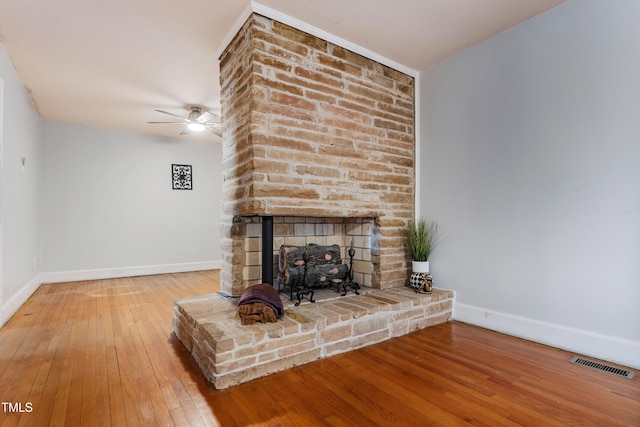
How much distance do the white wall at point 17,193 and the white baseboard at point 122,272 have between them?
394 mm

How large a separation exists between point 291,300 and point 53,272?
4361mm

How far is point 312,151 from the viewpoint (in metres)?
2.62

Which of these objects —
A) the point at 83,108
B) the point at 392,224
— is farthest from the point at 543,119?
the point at 83,108

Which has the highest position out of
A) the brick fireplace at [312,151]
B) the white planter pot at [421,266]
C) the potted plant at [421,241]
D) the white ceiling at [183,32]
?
the white ceiling at [183,32]

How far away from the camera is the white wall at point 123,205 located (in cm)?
490

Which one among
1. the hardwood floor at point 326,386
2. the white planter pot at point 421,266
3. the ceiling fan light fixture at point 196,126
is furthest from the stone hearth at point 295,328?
the ceiling fan light fixture at point 196,126

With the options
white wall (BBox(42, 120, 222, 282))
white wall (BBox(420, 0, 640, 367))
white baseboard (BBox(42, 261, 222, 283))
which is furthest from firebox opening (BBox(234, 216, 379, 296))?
white wall (BBox(42, 120, 222, 282))

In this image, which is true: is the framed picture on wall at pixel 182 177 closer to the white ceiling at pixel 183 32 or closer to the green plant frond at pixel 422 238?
the white ceiling at pixel 183 32

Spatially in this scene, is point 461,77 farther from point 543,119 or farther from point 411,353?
point 411,353

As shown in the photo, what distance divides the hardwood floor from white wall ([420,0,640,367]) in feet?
1.03

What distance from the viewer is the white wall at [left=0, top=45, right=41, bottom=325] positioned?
2974mm

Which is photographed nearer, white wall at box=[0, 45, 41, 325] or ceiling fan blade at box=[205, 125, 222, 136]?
white wall at box=[0, 45, 41, 325]

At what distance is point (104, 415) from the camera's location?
1.55 meters

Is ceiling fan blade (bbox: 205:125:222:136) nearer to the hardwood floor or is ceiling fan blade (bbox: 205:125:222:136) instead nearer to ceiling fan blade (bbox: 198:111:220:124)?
ceiling fan blade (bbox: 198:111:220:124)
